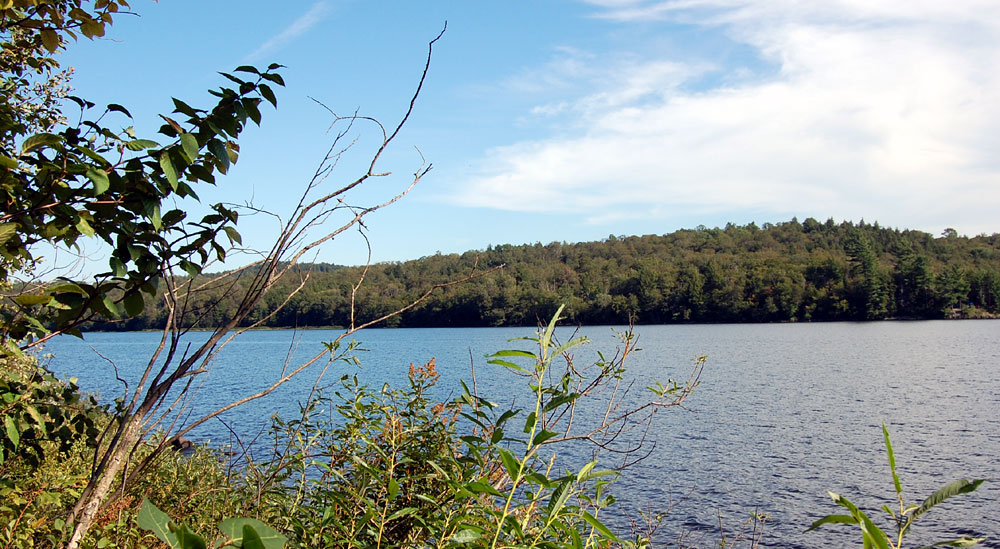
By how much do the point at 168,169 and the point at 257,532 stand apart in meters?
1.32

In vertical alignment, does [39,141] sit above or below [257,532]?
above

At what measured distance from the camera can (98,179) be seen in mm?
1621

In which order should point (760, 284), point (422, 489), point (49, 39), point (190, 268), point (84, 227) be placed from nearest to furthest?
point (84, 227) < point (190, 268) < point (49, 39) < point (422, 489) < point (760, 284)

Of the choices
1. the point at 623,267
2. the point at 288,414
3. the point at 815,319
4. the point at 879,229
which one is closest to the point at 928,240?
the point at 879,229

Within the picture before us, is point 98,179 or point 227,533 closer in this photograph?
point 227,533

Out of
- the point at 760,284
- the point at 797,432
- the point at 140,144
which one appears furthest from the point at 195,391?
the point at 760,284

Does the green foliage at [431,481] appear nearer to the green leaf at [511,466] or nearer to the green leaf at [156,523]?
the green leaf at [511,466]

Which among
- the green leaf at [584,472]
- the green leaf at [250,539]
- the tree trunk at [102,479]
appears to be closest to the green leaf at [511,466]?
the green leaf at [584,472]

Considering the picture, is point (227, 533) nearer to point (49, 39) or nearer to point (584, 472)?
point (584, 472)

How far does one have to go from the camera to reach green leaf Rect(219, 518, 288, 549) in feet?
2.03

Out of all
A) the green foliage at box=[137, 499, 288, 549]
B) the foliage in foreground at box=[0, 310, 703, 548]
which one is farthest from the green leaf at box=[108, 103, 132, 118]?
the green foliage at box=[137, 499, 288, 549]

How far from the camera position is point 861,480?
16219 millimetres

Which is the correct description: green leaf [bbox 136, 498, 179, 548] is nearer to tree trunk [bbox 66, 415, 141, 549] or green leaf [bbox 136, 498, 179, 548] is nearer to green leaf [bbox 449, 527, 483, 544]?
green leaf [bbox 449, 527, 483, 544]

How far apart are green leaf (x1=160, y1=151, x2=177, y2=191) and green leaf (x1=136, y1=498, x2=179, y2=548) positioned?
3.73ft
